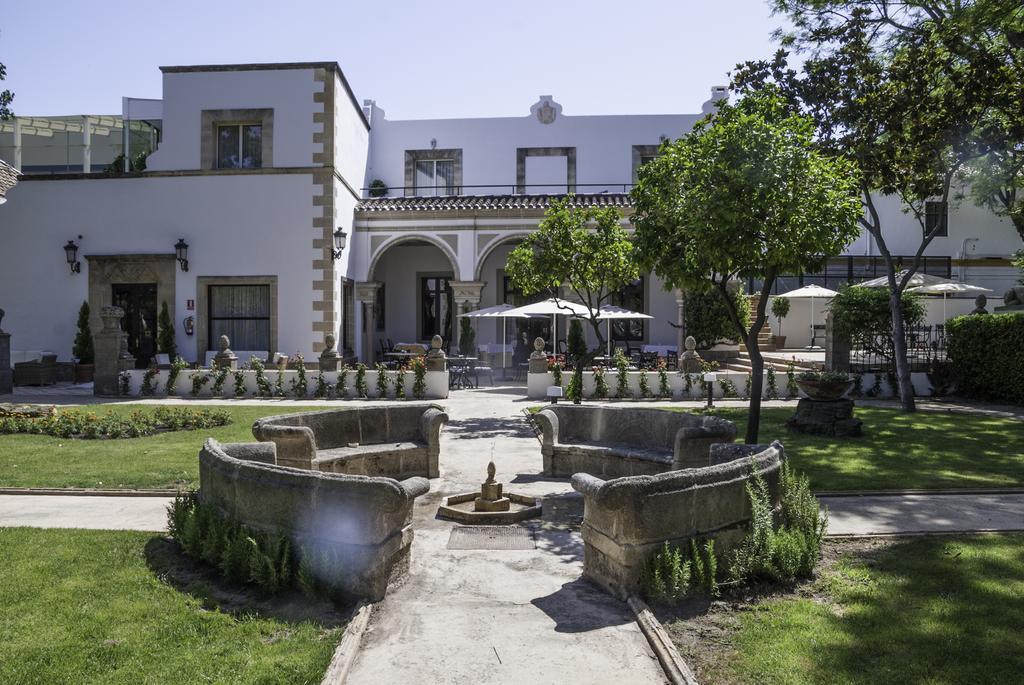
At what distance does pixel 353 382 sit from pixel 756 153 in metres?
11.2

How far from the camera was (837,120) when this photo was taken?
13336 mm

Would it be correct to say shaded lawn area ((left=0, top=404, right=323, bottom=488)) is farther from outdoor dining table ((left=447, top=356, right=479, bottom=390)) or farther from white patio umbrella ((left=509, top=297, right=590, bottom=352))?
white patio umbrella ((left=509, top=297, right=590, bottom=352))

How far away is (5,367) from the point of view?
16.4 metres

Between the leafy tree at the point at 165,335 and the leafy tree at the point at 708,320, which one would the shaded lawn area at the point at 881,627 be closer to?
the leafy tree at the point at 708,320

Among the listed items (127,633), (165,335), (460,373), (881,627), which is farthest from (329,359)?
(881,627)

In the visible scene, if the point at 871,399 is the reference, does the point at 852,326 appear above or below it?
above

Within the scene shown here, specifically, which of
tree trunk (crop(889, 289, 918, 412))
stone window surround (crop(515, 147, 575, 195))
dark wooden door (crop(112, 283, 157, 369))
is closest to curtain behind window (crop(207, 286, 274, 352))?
dark wooden door (crop(112, 283, 157, 369))

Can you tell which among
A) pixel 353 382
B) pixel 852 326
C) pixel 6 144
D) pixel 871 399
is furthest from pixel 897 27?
pixel 6 144

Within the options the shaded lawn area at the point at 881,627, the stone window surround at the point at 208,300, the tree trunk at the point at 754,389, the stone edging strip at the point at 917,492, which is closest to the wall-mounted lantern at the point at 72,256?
the stone window surround at the point at 208,300

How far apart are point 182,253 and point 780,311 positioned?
A: 18.9 m

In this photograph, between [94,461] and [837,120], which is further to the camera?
[837,120]

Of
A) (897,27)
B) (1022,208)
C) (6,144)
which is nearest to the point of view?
(897,27)

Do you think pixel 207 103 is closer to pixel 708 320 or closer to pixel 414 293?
pixel 414 293

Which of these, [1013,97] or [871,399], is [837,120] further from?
[871,399]
